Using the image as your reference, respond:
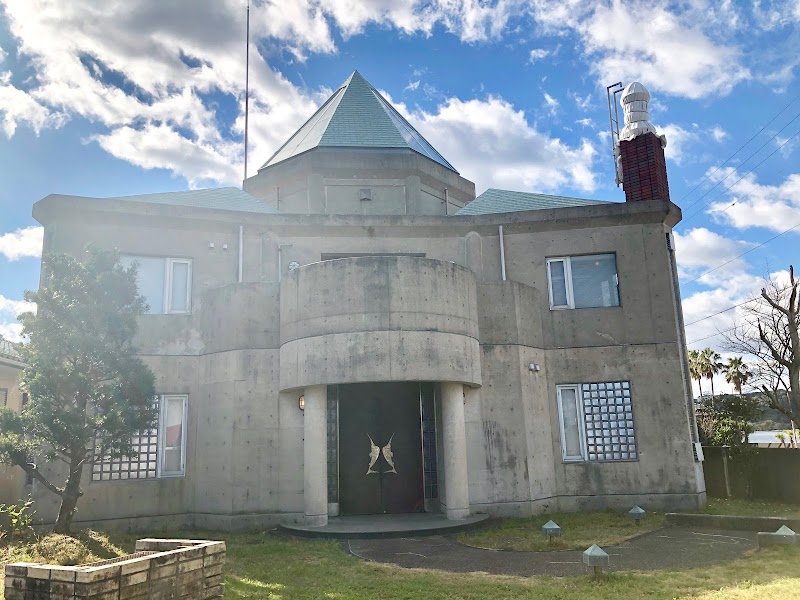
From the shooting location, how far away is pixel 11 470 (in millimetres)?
16359

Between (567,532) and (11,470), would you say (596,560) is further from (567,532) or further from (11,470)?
(11,470)

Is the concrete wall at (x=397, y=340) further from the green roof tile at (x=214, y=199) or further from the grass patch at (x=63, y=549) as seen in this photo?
the grass patch at (x=63, y=549)

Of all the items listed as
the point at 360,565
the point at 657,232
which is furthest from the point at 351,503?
the point at 657,232

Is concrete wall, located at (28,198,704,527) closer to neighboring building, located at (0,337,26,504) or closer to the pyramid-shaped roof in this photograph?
neighboring building, located at (0,337,26,504)

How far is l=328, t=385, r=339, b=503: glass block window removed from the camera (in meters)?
15.4

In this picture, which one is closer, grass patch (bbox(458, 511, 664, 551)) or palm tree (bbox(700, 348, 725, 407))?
grass patch (bbox(458, 511, 664, 551))

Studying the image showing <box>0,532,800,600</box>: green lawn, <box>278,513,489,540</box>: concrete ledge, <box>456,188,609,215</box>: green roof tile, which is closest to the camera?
<box>0,532,800,600</box>: green lawn

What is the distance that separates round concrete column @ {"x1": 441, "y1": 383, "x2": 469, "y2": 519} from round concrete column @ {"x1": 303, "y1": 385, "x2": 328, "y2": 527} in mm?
2665

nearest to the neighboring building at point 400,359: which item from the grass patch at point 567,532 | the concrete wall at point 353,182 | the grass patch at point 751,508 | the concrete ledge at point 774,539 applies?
the grass patch at point 567,532

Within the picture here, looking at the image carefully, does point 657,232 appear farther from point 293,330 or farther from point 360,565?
point 360,565

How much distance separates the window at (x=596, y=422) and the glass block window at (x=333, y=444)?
5.64 meters

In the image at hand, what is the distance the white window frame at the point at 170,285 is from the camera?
1614 cm

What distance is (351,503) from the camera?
15.6 m

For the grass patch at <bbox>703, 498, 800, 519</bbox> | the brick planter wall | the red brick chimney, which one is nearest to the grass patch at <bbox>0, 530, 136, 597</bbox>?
the brick planter wall
